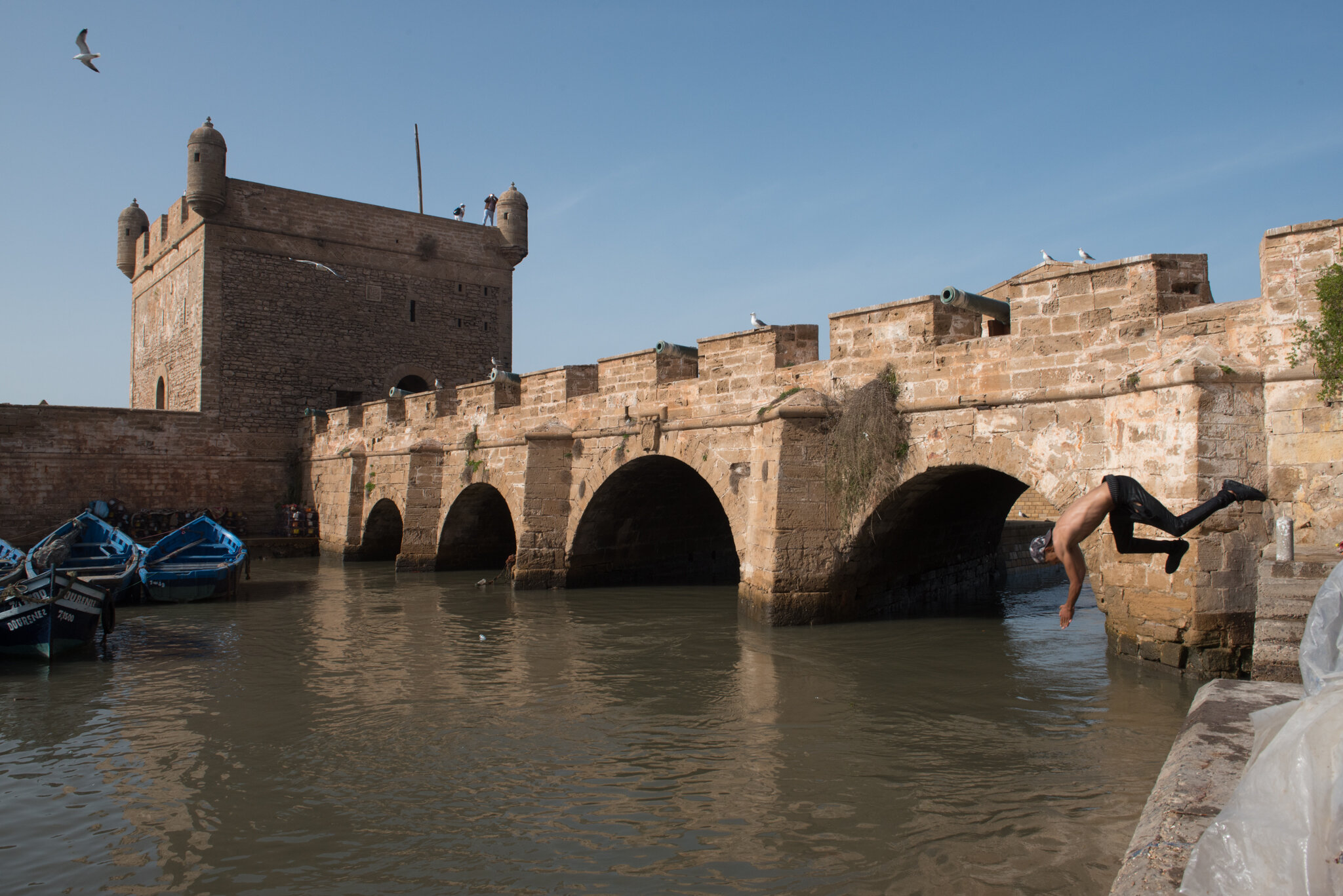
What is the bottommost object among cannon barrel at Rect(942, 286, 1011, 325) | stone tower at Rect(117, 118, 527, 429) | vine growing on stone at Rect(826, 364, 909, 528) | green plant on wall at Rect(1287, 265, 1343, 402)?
vine growing on stone at Rect(826, 364, 909, 528)

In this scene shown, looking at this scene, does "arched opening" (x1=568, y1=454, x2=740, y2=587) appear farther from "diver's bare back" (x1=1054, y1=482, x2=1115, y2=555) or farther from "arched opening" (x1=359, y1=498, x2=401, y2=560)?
"diver's bare back" (x1=1054, y1=482, x2=1115, y2=555)

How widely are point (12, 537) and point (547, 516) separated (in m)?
15.1

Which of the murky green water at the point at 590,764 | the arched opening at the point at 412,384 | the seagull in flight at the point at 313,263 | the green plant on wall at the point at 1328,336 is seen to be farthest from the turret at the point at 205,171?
the green plant on wall at the point at 1328,336

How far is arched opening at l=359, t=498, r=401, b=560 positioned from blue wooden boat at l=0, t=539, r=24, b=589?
23.9 ft

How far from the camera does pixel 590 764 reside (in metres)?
5.88

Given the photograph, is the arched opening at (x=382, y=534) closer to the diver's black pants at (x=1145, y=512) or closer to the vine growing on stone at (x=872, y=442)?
the vine growing on stone at (x=872, y=442)

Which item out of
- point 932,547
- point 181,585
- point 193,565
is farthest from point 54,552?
point 932,547

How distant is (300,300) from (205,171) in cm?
402

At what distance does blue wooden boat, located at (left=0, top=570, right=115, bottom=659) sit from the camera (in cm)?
908

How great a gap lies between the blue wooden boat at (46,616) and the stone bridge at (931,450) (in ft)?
20.3

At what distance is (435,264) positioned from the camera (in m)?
28.3

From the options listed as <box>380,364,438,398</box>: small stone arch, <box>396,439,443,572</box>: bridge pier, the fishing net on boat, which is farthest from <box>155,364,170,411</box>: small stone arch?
the fishing net on boat

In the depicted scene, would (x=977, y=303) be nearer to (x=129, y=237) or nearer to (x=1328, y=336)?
(x=1328, y=336)

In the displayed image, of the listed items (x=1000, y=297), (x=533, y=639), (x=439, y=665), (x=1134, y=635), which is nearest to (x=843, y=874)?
(x=1134, y=635)
